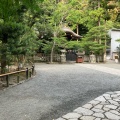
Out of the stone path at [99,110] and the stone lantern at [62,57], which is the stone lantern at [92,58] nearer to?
the stone lantern at [62,57]

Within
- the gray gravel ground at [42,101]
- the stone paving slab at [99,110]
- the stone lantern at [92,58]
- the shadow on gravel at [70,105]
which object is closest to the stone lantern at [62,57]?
the stone lantern at [92,58]

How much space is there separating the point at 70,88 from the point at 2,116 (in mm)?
4107

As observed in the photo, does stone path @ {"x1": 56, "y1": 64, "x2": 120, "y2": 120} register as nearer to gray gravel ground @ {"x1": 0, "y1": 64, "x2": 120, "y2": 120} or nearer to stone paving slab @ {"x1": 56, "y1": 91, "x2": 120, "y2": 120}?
stone paving slab @ {"x1": 56, "y1": 91, "x2": 120, "y2": 120}

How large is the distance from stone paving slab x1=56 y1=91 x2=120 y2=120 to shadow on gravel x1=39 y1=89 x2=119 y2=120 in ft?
0.72

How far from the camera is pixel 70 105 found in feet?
19.8

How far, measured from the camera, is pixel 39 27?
826 inches

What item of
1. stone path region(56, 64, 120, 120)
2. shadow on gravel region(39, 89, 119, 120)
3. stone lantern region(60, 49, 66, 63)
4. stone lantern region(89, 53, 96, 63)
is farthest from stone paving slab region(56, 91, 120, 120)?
stone lantern region(89, 53, 96, 63)

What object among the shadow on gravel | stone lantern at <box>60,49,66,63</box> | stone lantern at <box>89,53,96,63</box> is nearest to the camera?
the shadow on gravel

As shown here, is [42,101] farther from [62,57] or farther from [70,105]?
[62,57]

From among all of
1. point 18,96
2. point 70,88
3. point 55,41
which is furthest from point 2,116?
point 55,41

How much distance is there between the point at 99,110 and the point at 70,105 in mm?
1006

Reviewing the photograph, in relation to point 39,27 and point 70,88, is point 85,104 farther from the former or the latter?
point 39,27

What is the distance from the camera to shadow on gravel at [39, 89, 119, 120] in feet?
16.9

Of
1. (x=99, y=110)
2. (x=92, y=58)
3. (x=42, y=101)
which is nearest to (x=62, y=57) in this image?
(x=92, y=58)
